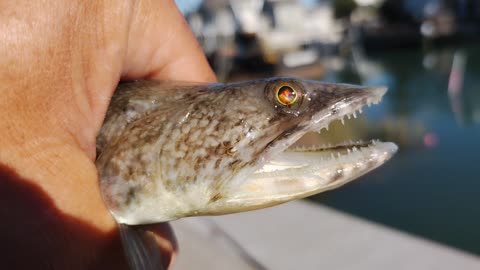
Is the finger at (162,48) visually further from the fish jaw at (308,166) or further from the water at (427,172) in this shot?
the water at (427,172)

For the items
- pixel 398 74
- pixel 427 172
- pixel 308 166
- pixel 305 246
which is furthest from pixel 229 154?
pixel 398 74

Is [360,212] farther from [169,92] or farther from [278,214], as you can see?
[169,92]

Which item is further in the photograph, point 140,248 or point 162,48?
point 162,48

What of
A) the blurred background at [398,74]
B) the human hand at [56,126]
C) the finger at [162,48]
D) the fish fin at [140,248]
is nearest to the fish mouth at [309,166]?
the fish fin at [140,248]

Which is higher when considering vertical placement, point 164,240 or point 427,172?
point 164,240

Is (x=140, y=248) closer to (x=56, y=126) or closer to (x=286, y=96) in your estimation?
(x=56, y=126)

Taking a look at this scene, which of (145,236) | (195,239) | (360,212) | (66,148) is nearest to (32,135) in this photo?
(66,148)
